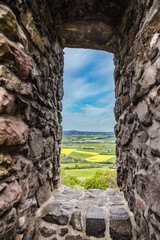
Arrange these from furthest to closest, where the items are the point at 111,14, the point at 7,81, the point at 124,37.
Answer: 1. the point at 111,14
2. the point at 124,37
3. the point at 7,81

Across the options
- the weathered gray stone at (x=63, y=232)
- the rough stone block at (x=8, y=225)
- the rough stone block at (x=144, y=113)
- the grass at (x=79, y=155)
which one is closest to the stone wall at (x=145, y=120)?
the rough stone block at (x=144, y=113)

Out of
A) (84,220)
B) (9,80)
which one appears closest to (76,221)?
(84,220)

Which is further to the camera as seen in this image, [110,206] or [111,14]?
[111,14]

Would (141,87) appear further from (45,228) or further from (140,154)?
(45,228)

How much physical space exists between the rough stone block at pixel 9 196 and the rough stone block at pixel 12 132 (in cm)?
32

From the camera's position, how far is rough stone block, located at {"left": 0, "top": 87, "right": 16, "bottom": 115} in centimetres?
94

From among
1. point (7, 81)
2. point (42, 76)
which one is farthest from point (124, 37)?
point (7, 81)

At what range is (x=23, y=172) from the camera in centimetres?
124

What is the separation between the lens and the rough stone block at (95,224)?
4.88 ft

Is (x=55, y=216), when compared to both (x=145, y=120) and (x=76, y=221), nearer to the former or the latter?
(x=76, y=221)

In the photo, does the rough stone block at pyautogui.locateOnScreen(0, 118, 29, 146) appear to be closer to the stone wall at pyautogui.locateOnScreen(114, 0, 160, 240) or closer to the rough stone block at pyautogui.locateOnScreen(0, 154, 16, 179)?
the rough stone block at pyautogui.locateOnScreen(0, 154, 16, 179)

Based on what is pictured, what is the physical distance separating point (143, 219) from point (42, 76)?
73.7 inches

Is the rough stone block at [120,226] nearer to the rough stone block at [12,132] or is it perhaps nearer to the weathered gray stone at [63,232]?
the weathered gray stone at [63,232]

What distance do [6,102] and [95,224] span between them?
1.56 meters
